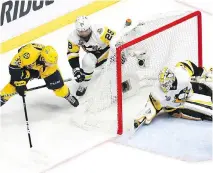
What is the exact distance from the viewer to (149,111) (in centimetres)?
596

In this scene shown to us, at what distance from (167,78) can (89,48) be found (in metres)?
Answer: 0.77

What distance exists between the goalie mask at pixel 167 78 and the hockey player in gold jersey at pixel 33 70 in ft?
2.34

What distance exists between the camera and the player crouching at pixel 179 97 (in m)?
5.83

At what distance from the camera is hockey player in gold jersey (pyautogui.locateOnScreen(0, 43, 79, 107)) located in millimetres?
5918

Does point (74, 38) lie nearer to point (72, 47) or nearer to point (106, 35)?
point (72, 47)

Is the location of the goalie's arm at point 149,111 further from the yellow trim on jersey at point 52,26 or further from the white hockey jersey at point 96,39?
the yellow trim on jersey at point 52,26

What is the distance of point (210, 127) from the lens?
5910mm

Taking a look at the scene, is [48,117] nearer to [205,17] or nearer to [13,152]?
[13,152]

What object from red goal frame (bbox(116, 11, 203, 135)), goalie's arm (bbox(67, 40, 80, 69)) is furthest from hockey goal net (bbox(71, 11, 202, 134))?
goalie's arm (bbox(67, 40, 80, 69))

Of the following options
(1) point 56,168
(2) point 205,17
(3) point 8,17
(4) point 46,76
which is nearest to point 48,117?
(4) point 46,76

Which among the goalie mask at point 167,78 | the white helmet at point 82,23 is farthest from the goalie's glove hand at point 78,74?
the goalie mask at point 167,78

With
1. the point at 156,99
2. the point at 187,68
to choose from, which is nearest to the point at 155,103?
the point at 156,99

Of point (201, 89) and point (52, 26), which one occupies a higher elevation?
point (52, 26)

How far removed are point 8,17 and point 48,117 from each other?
1.13 metres
